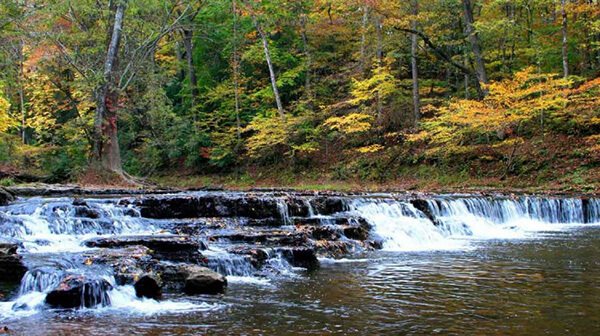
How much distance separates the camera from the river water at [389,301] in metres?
4.62

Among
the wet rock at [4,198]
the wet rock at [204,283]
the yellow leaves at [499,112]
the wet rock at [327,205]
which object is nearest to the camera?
the wet rock at [204,283]

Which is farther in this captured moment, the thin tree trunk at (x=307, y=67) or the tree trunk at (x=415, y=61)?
the thin tree trunk at (x=307, y=67)

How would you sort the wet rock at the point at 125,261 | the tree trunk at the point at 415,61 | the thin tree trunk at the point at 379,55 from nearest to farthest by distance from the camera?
the wet rock at the point at 125,261, the tree trunk at the point at 415,61, the thin tree trunk at the point at 379,55

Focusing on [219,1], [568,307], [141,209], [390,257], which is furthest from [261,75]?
[568,307]

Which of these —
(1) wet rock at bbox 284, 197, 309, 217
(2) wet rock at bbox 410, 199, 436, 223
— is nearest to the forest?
(2) wet rock at bbox 410, 199, 436, 223

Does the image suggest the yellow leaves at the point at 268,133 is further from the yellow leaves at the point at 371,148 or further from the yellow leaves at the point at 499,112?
the yellow leaves at the point at 499,112

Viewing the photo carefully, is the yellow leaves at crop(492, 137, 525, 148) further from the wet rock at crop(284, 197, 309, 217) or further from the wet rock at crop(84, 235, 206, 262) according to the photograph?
the wet rock at crop(84, 235, 206, 262)

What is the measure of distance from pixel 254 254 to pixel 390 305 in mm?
3054

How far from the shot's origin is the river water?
15.2ft

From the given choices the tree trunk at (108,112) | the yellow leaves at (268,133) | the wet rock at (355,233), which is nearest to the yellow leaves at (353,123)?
the yellow leaves at (268,133)

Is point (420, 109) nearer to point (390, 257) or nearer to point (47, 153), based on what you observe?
point (390, 257)

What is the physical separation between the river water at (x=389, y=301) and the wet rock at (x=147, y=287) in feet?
0.36

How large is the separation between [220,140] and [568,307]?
23.7 metres

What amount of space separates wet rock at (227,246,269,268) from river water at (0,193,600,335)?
0.38 meters
